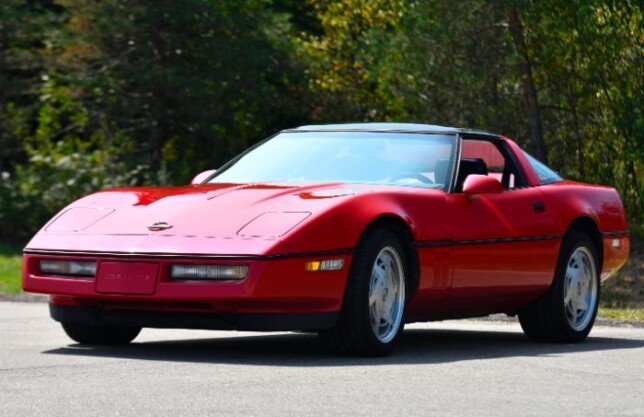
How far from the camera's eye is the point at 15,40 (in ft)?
80.6

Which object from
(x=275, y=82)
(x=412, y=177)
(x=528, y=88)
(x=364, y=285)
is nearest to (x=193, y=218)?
(x=364, y=285)

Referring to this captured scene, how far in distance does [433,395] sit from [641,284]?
1550 cm

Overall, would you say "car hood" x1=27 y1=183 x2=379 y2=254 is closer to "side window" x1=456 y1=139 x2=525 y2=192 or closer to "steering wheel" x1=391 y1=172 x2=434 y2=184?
"steering wheel" x1=391 y1=172 x2=434 y2=184

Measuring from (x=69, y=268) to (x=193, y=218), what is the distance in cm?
77

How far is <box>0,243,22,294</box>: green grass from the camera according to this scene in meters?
16.3

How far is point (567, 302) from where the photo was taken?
1104 cm

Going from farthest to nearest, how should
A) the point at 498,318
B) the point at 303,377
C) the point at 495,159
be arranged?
the point at 498,318, the point at 495,159, the point at 303,377

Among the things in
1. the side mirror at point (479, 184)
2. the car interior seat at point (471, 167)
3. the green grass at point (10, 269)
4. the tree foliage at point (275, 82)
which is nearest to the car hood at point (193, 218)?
the side mirror at point (479, 184)

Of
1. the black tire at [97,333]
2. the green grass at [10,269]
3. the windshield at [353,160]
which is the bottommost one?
the green grass at [10,269]

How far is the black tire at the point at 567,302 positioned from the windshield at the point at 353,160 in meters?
1.32

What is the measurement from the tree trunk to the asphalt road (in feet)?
34.9

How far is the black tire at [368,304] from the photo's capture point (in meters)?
8.84

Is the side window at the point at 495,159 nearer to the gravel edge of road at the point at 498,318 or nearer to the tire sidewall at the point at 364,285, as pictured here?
the tire sidewall at the point at 364,285

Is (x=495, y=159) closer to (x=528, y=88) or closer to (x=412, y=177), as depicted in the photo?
(x=412, y=177)
